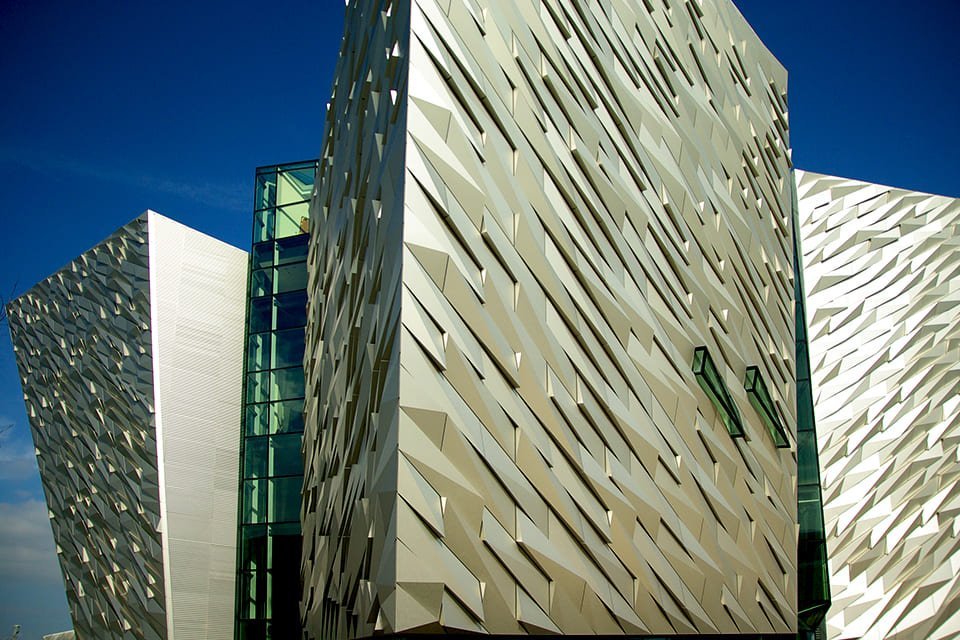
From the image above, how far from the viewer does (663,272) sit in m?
13.9

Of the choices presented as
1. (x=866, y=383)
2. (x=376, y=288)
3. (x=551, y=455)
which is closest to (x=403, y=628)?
(x=551, y=455)

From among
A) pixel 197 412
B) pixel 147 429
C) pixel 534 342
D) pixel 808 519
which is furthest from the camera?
pixel 808 519

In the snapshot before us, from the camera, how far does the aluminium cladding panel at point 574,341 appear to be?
31.7ft

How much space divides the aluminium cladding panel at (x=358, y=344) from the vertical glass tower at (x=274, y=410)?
122 inches

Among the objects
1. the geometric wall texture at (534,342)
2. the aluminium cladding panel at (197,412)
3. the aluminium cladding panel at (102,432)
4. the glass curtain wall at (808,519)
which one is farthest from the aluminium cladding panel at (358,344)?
the glass curtain wall at (808,519)

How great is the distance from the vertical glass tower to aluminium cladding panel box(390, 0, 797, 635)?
978 cm

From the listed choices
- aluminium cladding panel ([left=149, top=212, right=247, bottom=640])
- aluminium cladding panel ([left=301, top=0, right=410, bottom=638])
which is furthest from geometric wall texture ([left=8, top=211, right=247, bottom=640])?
aluminium cladding panel ([left=301, top=0, right=410, bottom=638])

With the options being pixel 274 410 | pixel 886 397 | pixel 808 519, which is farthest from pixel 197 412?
pixel 886 397

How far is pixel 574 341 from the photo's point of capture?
11500mm

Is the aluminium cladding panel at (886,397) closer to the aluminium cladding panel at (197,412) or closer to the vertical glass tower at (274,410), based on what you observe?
the vertical glass tower at (274,410)

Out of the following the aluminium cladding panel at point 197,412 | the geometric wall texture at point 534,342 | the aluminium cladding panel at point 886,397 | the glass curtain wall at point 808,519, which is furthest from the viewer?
the aluminium cladding panel at point 886,397

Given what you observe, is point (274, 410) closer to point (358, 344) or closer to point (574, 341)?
point (358, 344)

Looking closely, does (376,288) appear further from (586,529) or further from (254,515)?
(254,515)

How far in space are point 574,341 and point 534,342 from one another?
33.6 inches
